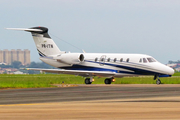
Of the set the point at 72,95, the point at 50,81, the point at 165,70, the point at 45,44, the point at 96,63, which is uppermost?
the point at 45,44

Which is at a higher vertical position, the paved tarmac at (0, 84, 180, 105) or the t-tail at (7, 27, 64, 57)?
the t-tail at (7, 27, 64, 57)

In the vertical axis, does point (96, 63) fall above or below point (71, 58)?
below

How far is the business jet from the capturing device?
38.8m

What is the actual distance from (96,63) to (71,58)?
9.81ft

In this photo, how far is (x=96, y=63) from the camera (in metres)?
42.5

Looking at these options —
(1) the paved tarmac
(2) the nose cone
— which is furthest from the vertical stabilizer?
(1) the paved tarmac

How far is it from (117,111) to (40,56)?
34871 mm

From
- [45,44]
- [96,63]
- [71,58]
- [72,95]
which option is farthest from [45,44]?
[72,95]

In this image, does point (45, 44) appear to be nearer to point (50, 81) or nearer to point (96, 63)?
point (50, 81)

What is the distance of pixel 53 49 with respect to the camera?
46.4 metres

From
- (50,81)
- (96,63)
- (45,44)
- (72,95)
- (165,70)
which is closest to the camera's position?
(72,95)

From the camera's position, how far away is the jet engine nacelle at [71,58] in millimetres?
43219

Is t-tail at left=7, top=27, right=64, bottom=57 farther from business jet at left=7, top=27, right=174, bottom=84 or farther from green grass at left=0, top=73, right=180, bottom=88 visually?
green grass at left=0, top=73, right=180, bottom=88

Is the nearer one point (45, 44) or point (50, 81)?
point (50, 81)
